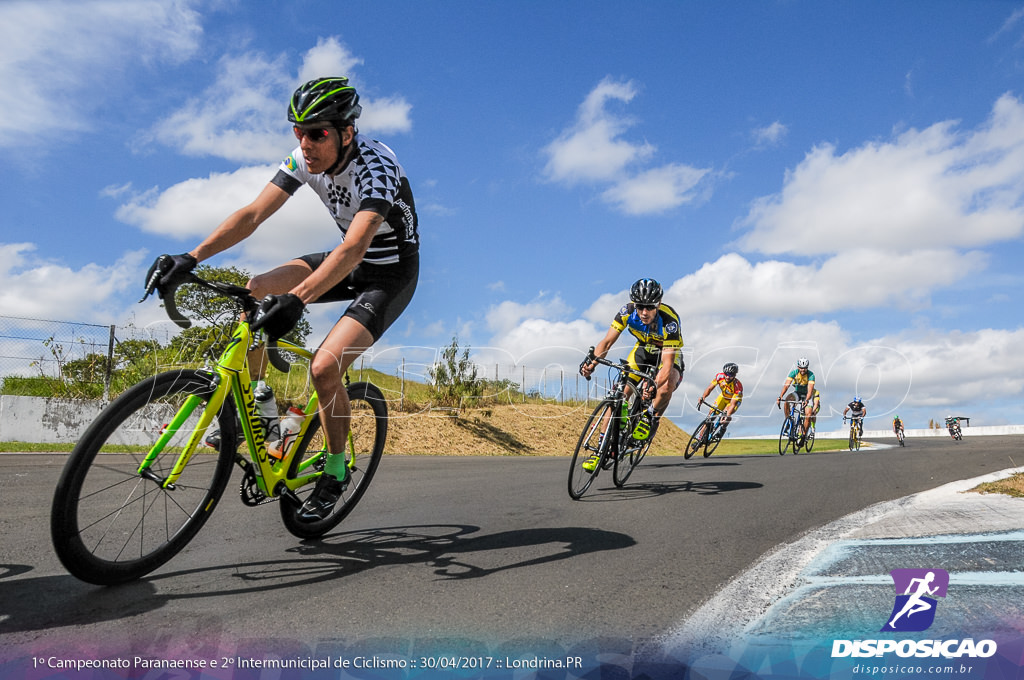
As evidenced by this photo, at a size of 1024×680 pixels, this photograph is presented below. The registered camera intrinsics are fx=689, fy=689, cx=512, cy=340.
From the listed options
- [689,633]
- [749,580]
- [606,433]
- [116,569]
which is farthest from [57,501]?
[606,433]

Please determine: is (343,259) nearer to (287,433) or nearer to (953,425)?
(287,433)

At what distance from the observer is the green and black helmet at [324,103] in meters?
3.80

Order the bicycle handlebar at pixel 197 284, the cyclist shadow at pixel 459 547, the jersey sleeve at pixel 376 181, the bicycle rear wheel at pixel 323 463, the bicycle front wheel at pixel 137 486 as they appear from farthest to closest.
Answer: the bicycle rear wheel at pixel 323 463 < the jersey sleeve at pixel 376 181 < the cyclist shadow at pixel 459 547 < the bicycle handlebar at pixel 197 284 < the bicycle front wheel at pixel 137 486

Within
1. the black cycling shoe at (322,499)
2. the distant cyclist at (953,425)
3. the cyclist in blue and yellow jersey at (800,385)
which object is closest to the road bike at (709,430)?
the cyclist in blue and yellow jersey at (800,385)

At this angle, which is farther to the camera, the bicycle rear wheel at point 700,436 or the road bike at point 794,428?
the road bike at point 794,428

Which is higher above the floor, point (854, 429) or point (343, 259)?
Result: point (343, 259)

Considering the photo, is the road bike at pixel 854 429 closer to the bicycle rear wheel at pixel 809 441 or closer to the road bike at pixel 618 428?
the bicycle rear wheel at pixel 809 441

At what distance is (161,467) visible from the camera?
332cm

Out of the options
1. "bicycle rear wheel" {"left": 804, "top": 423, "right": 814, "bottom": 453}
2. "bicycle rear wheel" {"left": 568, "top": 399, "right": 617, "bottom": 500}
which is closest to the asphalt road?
"bicycle rear wheel" {"left": 568, "top": 399, "right": 617, "bottom": 500}

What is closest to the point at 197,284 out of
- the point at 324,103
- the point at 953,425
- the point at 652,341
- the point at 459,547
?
the point at 324,103

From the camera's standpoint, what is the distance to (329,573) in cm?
349

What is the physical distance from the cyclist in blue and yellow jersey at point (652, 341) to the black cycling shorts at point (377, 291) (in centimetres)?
349

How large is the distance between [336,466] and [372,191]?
5.42ft

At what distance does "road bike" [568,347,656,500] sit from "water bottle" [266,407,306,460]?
11.7ft
